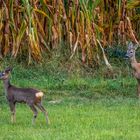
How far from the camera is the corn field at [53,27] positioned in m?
17.4

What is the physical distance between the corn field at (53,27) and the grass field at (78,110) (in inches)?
28.1

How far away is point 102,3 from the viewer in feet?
63.1

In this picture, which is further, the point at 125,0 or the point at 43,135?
the point at 125,0

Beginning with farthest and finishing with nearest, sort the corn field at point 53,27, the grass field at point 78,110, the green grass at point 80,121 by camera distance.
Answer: the corn field at point 53,27
the grass field at point 78,110
the green grass at point 80,121

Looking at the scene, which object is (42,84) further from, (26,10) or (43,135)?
(43,135)

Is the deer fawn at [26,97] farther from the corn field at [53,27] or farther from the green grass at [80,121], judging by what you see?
the corn field at [53,27]

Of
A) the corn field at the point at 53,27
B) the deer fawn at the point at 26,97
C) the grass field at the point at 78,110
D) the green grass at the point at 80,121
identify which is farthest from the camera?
the corn field at the point at 53,27

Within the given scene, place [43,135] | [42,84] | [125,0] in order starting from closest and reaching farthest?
[43,135]
[42,84]
[125,0]

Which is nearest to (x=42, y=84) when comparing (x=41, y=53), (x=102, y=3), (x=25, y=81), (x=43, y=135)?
(x=25, y=81)

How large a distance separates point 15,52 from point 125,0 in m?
3.58

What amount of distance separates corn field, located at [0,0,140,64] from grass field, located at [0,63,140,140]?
714mm

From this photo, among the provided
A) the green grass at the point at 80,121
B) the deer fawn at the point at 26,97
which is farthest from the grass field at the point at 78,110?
the deer fawn at the point at 26,97

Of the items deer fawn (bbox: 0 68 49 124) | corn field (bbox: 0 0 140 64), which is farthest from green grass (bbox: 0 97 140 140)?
corn field (bbox: 0 0 140 64)

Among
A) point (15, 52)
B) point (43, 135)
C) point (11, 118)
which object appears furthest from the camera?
point (15, 52)
